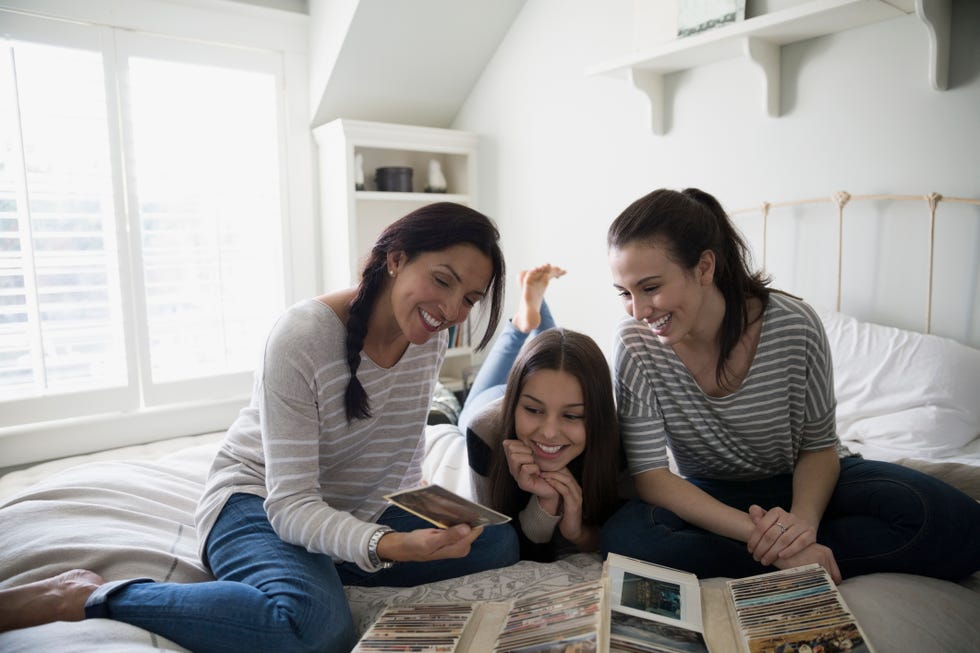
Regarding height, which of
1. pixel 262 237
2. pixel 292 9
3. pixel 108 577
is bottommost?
pixel 108 577

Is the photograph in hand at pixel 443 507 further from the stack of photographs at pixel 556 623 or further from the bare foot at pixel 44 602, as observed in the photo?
the bare foot at pixel 44 602

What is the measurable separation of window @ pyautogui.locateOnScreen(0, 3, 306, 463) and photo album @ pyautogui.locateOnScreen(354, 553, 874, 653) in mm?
2025

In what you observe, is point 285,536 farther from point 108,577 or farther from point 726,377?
point 726,377

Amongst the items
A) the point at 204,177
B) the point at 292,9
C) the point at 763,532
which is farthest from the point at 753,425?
the point at 292,9

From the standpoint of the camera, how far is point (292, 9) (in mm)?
3010

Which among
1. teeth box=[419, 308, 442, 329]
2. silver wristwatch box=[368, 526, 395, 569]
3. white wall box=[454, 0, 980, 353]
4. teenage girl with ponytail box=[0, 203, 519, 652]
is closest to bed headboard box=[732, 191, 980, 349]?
white wall box=[454, 0, 980, 353]

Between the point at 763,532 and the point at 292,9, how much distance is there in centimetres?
279

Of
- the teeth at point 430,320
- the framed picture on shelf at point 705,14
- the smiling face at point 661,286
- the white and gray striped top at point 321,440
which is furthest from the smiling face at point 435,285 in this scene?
the framed picture on shelf at point 705,14

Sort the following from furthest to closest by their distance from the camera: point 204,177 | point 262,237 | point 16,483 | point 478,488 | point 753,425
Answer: point 262,237 < point 204,177 < point 16,483 < point 478,488 < point 753,425

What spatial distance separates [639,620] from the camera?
0.95m

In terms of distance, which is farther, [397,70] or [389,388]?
[397,70]

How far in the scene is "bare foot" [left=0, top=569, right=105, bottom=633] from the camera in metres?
1.10

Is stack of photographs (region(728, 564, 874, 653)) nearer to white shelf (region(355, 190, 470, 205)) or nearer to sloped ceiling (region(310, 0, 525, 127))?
white shelf (region(355, 190, 470, 205))

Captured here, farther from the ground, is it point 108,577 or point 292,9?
point 292,9
